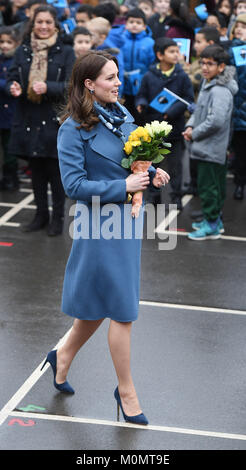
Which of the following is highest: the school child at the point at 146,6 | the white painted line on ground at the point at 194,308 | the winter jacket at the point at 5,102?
the school child at the point at 146,6

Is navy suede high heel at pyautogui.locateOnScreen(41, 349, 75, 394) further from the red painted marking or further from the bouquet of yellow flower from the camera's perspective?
the bouquet of yellow flower

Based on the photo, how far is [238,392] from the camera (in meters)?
5.29

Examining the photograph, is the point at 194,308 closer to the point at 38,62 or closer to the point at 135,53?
the point at 38,62

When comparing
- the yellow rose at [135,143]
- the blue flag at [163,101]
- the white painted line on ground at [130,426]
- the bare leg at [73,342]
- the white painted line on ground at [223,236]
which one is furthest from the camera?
the blue flag at [163,101]

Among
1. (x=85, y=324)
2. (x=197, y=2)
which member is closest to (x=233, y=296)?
(x=85, y=324)

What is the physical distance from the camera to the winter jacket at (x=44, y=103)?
8406mm

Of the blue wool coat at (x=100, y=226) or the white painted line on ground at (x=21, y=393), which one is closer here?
the blue wool coat at (x=100, y=226)

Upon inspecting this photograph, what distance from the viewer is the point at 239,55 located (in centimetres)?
941

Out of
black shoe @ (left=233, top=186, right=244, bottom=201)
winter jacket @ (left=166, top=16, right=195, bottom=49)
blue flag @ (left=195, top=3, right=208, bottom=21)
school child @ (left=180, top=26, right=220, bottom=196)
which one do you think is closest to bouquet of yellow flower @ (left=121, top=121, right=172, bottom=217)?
school child @ (left=180, top=26, right=220, bottom=196)

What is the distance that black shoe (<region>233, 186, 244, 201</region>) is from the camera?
10242mm

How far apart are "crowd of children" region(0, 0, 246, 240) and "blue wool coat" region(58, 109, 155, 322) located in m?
3.83

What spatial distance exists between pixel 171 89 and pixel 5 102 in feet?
7.27

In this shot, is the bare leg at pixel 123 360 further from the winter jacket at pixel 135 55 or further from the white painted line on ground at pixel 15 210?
the winter jacket at pixel 135 55

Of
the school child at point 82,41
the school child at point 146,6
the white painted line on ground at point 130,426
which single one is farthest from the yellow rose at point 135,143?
the school child at point 146,6
